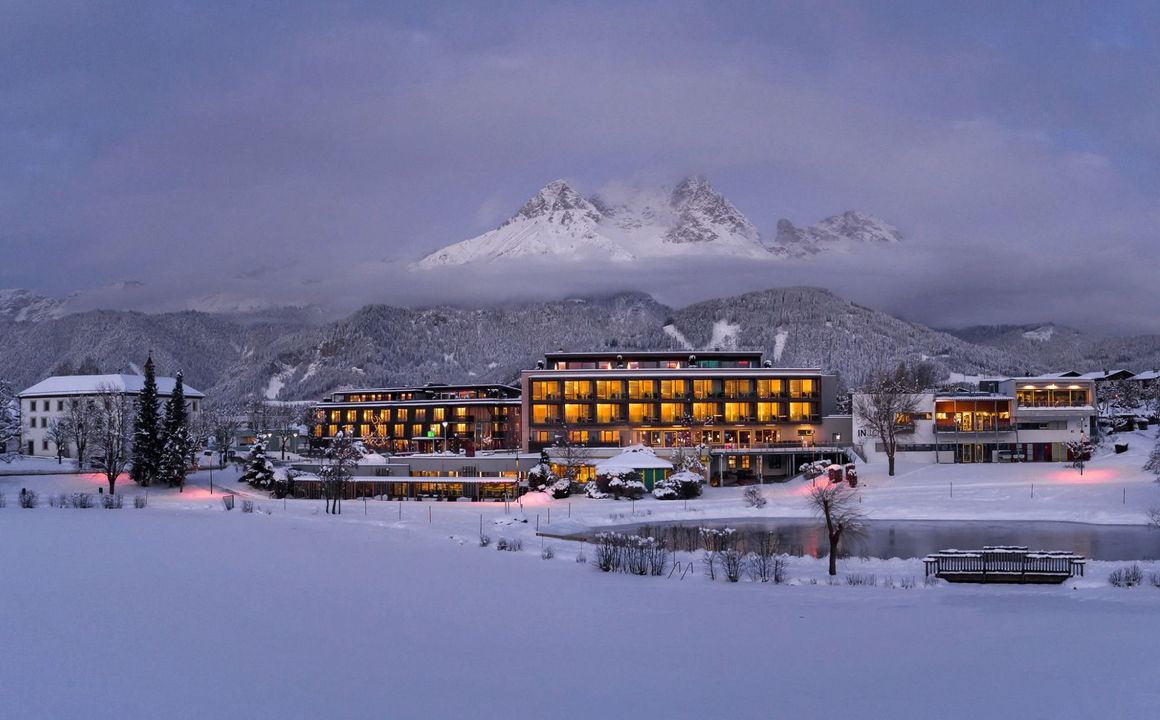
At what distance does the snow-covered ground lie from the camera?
13.0 meters

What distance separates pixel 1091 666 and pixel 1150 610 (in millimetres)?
8719

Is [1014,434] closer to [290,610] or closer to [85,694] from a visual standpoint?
[290,610]

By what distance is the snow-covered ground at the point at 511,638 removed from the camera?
42.5ft

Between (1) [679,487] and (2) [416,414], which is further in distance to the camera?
(2) [416,414]

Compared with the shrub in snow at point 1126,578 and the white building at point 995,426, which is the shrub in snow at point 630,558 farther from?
the white building at point 995,426

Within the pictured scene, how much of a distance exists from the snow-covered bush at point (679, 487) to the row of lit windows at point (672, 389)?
79.4ft

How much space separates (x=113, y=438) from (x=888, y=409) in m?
69.1

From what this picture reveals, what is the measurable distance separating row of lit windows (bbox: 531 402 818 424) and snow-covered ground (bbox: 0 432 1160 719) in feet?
195

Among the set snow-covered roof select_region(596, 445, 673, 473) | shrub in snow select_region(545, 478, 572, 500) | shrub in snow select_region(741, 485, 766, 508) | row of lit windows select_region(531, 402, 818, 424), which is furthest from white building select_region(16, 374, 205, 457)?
shrub in snow select_region(741, 485, 766, 508)

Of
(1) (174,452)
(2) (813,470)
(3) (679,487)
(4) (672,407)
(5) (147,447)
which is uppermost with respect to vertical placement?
(4) (672,407)

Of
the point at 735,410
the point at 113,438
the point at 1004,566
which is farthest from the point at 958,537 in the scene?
the point at 113,438

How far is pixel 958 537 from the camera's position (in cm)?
4659

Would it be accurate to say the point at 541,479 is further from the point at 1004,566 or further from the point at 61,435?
→ the point at 61,435

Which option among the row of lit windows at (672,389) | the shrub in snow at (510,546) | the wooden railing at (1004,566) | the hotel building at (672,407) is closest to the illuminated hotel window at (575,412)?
the hotel building at (672,407)
